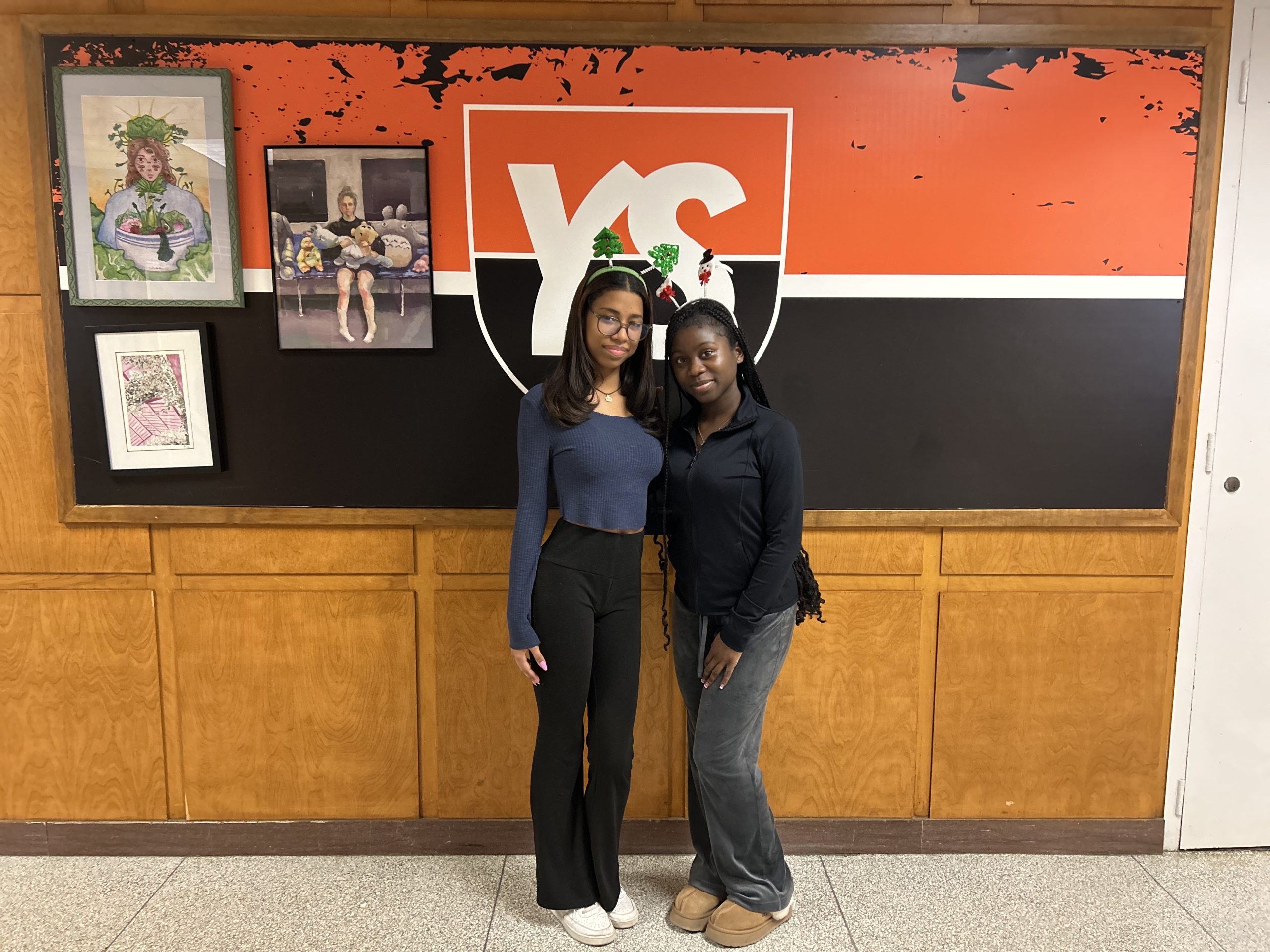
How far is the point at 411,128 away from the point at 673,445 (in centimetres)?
123

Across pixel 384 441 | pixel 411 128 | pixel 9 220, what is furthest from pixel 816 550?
pixel 9 220

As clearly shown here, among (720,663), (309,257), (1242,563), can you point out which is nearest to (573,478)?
(720,663)

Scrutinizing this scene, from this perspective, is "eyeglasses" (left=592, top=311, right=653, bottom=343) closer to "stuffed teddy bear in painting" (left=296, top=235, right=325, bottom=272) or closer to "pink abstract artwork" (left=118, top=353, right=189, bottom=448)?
"stuffed teddy bear in painting" (left=296, top=235, right=325, bottom=272)

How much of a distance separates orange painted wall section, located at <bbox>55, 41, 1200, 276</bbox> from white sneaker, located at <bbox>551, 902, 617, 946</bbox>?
191 centimetres

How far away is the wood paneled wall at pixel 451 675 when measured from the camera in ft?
7.86

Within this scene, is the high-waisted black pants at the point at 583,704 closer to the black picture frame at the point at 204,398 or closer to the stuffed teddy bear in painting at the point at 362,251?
the stuffed teddy bear in painting at the point at 362,251

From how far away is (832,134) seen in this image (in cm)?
224

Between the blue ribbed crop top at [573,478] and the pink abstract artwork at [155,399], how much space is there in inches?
45.9

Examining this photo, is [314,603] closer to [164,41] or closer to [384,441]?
[384,441]

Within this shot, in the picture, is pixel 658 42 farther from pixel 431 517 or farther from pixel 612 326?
pixel 431 517

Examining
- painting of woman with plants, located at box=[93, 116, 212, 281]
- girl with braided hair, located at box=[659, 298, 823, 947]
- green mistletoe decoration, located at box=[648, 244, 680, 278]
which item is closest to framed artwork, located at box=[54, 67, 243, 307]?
painting of woman with plants, located at box=[93, 116, 212, 281]

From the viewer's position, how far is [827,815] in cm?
249

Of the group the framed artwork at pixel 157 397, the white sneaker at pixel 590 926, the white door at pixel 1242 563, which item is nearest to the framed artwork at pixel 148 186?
the framed artwork at pixel 157 397

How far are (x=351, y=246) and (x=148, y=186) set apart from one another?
24.4 inches
